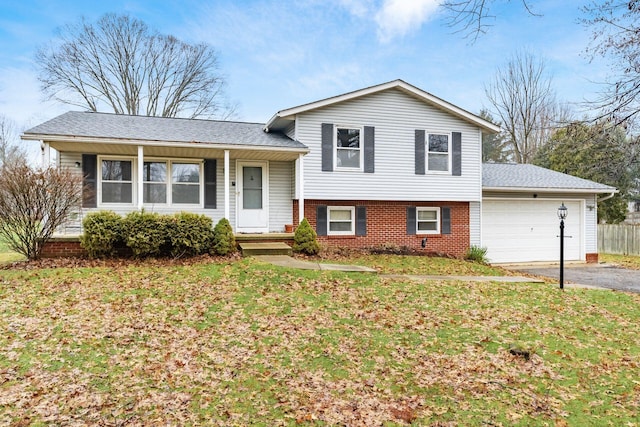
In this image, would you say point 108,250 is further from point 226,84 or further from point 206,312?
point 226,84

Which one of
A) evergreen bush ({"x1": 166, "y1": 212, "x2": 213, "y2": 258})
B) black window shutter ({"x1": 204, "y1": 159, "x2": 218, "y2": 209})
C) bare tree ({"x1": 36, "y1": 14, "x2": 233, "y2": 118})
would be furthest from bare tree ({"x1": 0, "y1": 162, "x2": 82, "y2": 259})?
bare tree ({"x1": 36, "y1": 14, "x2": 233, "y2": 118})

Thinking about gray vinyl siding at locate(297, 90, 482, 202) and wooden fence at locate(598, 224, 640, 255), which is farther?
wooden fence at locate(598, 224, 640, 255)

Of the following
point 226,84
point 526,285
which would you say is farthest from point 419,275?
point 226,84

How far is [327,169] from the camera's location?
500 inches

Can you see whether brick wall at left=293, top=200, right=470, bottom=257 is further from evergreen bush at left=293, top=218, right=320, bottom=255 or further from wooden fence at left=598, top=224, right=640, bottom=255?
wooden fence at left=598, top=224, right=640, bottom=255

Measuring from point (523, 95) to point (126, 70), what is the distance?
25.1 metres

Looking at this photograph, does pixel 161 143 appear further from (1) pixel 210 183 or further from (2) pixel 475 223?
(2) pixel 475 223

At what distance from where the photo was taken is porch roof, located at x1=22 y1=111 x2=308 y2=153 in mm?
10297

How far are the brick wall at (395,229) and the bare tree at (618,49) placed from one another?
8381 millimetres

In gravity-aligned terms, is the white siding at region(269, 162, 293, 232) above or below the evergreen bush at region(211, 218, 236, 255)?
above

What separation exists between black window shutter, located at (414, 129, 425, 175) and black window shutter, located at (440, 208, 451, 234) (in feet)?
5.60

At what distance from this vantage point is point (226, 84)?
2888cm

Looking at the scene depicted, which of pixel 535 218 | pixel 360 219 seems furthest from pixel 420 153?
pixel 535 218

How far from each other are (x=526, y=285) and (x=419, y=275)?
237cm
